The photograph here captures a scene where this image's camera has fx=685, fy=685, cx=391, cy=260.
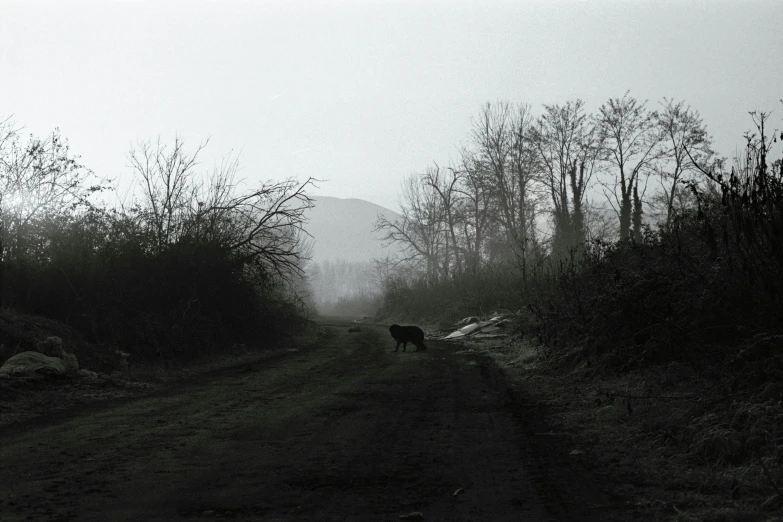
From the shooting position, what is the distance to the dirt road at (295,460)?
4992 mm

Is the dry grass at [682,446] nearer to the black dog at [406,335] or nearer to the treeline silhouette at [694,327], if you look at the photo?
the treeline silhouette at [694,327]

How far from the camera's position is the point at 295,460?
21.3ft

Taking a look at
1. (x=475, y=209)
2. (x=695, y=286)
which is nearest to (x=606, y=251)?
(x=695, y=286)

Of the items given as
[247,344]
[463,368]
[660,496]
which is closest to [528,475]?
[660,496]

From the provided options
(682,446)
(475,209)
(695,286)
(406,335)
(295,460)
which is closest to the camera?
(295,460)

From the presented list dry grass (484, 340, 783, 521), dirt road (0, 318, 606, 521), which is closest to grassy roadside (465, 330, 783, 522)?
dry grass (484, 340, 783, 521)

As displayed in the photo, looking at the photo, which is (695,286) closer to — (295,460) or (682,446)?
(682,446)

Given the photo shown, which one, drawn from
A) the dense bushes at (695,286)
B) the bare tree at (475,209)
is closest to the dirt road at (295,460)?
the dense bushes at (695,286)

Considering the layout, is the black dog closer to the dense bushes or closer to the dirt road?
the dense bushes

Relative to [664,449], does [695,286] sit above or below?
above

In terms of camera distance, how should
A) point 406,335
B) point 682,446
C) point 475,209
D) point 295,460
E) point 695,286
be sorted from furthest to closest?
point 475,209
point 406,335
point 695,286
point 682,446
point 295,460

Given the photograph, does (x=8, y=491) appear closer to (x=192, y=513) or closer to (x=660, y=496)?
(x=192, y=513)

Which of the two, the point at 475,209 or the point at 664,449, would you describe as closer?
the point at 664,449

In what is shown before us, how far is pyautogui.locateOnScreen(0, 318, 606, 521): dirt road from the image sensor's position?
4992 mm
